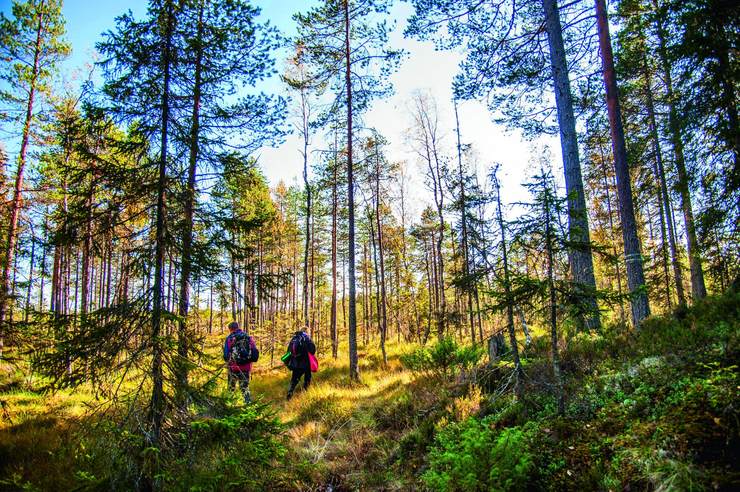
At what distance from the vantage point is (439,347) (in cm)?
762

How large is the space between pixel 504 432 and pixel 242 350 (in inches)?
254

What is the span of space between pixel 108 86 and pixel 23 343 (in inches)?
214

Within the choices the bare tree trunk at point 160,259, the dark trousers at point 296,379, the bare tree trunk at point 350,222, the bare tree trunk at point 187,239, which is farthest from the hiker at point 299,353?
the bare tree trunk at point 160,259

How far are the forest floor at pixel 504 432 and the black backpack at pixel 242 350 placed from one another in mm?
1606

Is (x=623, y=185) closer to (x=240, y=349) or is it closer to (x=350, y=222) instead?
(x=350, y=222)

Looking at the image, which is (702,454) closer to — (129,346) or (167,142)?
(129,346)

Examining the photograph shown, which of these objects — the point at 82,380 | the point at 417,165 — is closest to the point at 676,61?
the point at 82,380

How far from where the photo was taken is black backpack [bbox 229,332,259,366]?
7.69m

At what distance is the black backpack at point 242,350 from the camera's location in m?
7.69

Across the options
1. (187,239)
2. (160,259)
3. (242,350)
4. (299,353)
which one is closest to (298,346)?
(299,353)

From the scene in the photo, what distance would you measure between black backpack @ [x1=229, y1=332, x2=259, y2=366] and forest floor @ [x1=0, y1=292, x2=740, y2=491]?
161 cm

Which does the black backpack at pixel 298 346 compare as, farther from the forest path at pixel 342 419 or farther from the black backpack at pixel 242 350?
the black backpack at pixel 242 350

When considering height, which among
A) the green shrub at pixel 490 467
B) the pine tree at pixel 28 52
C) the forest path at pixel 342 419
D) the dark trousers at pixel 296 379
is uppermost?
the pine tree at pixel 28 52

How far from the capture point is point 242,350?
8016 mm
